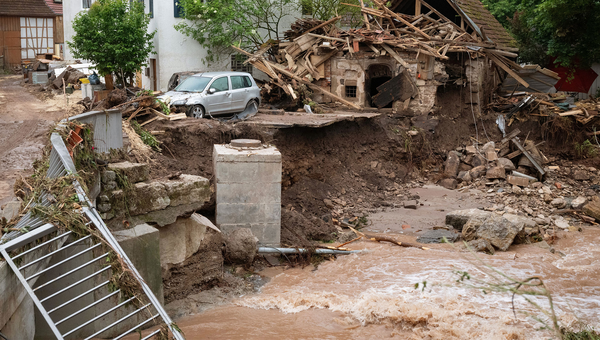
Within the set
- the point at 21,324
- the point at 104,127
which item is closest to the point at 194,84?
the point at 104,127

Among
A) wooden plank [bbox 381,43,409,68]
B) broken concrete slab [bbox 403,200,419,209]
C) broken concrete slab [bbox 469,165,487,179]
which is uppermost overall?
wooden plank [bbox 381,43,409,68]

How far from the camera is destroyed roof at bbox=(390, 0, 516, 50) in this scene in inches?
827

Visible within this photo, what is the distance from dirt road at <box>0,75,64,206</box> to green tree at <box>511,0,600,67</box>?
62.7 ft

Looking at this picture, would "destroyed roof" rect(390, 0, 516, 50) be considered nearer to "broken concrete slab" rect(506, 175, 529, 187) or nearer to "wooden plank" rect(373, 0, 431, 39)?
"wooden plank" rect(373, 0, 431, 39)

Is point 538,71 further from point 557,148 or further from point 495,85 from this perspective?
point 557,148

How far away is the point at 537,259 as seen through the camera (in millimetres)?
11617

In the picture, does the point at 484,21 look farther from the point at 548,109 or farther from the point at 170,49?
the point at 170,49

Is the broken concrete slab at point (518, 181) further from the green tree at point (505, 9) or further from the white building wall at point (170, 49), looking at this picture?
the green tree at point (505, 9)

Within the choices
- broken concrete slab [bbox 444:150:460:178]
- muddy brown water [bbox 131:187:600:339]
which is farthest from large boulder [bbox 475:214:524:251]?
broken concrete slab [bbox 444:150:460:178]

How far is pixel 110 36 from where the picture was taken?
20547 mm

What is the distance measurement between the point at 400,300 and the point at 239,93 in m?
10.5

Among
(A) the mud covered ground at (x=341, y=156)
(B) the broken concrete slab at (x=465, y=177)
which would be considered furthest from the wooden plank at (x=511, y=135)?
(B) the broken concrete slab at (x=465, y=177)

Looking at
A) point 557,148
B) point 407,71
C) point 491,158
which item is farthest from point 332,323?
point 557,148

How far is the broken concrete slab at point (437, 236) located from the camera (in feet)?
41.4
